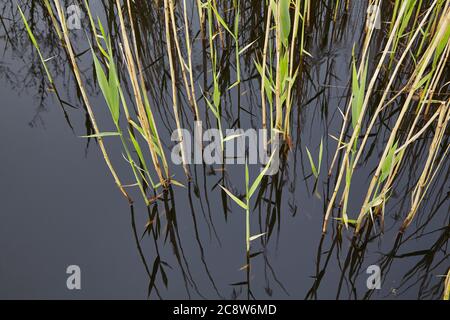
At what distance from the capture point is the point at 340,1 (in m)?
1.95

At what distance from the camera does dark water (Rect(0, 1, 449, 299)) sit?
1171 mm

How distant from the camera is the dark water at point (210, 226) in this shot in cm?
117

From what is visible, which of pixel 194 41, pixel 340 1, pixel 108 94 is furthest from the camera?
pixel 340 1

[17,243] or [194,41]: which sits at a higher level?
[194,41]

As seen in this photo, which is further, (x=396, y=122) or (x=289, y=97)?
(x=289, y=97)

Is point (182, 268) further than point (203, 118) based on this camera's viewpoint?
No

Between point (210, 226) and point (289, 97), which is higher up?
point (289, 97)

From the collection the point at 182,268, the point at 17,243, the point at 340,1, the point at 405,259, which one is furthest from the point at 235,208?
the point at 340,1

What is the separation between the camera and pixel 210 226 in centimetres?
128

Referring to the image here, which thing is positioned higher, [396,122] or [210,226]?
[396,122]

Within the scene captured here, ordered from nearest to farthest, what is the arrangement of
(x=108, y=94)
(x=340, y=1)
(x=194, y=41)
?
(x=108, y=94), (x=194, y=41), (x=340, y=1)
